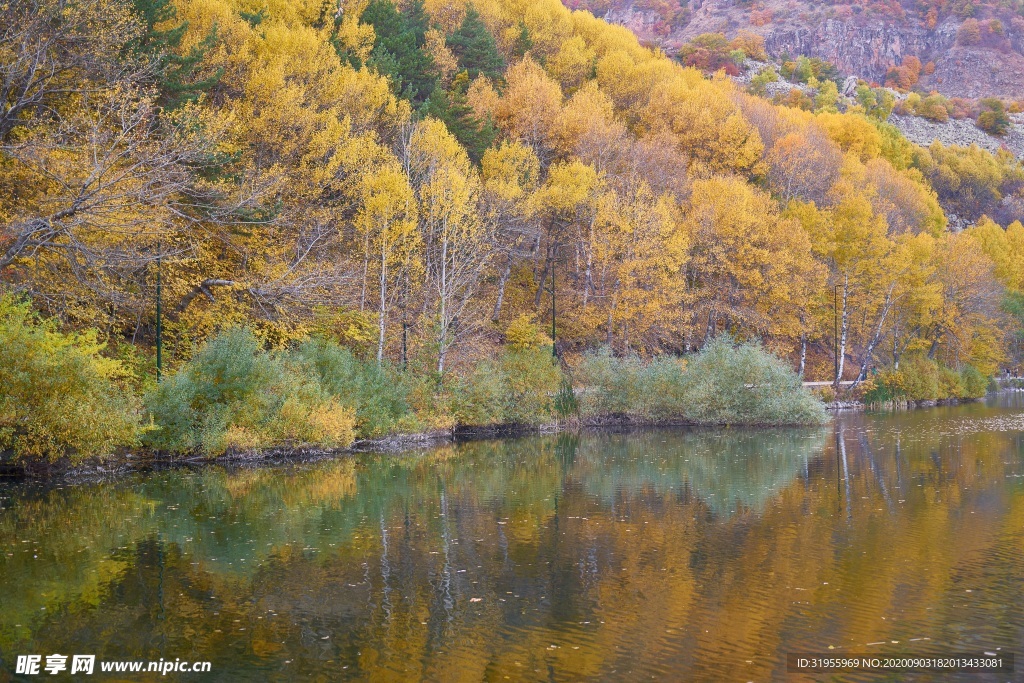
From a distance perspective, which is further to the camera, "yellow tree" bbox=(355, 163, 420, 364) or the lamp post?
the lamp post

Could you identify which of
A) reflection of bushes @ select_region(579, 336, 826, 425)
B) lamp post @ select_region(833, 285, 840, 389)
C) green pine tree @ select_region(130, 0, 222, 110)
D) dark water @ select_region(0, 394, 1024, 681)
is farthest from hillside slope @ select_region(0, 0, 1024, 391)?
dark water @ select_region(0, 394, 1024, 681)

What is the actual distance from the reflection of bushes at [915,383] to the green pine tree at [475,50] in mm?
32516

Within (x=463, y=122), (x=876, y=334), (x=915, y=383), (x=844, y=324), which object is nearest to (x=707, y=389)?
(x=844, y=324)

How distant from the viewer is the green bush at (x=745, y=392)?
4322 centimetres

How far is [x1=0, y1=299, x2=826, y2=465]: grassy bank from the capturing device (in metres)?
24.5

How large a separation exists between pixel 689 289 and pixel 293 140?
90.2 ft

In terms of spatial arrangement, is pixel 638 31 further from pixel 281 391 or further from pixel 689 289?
pixel 281 391

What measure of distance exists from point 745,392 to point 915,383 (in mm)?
23439

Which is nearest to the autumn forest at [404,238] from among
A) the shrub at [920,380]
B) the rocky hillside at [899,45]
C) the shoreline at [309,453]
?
the shrub at [920,380]

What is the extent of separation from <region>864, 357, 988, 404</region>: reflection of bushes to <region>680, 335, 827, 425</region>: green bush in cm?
1813

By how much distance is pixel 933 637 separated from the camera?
1171cm

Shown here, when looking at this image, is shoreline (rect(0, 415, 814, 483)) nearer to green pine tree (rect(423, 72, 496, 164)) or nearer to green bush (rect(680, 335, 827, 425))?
green bush (rect(680, 335, 827, 425))

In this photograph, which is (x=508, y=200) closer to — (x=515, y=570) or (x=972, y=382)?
(x=972, y=382)

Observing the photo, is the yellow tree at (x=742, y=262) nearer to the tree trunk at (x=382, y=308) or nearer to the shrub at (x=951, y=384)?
the shrub at (x=951, y=384)
